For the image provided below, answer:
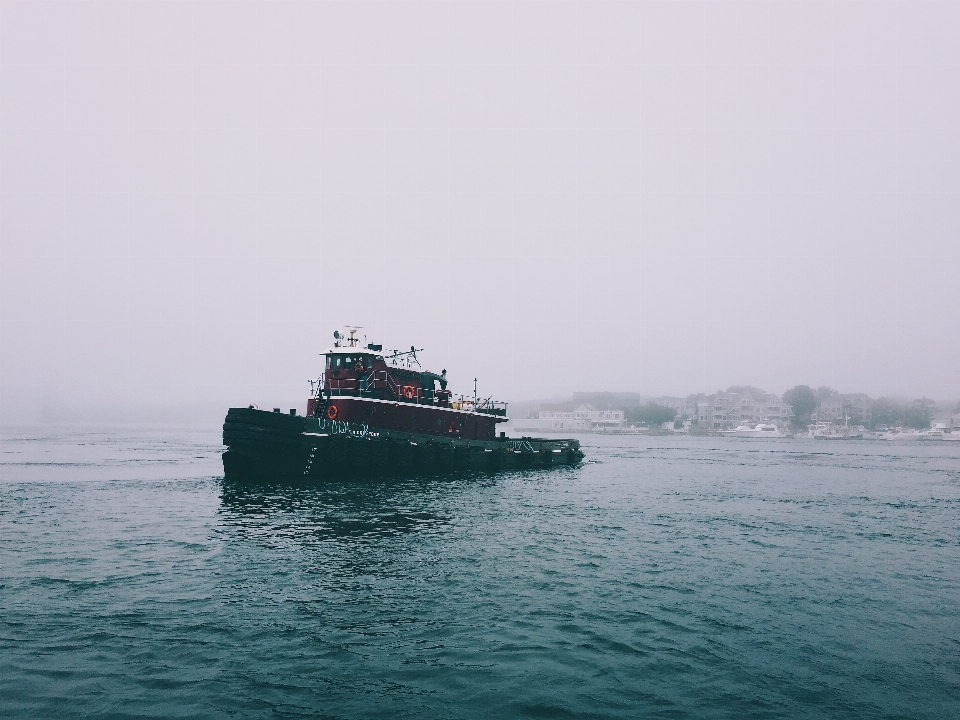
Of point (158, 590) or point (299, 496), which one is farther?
point (299, 496)

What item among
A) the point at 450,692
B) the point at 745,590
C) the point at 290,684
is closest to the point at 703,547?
the point at 745,590

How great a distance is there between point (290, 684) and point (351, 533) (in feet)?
39.2

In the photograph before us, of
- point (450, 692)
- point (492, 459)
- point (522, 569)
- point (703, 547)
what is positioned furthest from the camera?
point (492, 459)

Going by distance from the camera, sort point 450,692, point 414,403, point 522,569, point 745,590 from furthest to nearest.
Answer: point 414,403
point 522,569
point 745,590
point 450,692

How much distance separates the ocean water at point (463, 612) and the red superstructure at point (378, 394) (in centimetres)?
1139

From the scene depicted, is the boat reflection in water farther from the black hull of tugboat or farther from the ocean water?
the black hull of tugboat

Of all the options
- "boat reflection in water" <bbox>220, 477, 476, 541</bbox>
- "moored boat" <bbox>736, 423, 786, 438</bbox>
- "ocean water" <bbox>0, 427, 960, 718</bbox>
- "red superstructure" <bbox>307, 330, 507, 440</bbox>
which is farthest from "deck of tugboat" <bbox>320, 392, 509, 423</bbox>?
"moored boat" <bbox>736, 423, 786, 438</bbox>

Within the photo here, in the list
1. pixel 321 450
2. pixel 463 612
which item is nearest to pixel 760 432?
pixel 321 450

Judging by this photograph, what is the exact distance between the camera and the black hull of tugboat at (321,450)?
108 ft

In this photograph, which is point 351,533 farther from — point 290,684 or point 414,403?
point 414,403

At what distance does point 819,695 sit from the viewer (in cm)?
955

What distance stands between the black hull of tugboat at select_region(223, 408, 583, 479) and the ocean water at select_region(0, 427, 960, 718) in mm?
5486

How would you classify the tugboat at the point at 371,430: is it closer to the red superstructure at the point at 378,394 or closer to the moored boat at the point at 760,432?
the red superstructure at the point at 378,394

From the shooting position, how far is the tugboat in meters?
33.2
